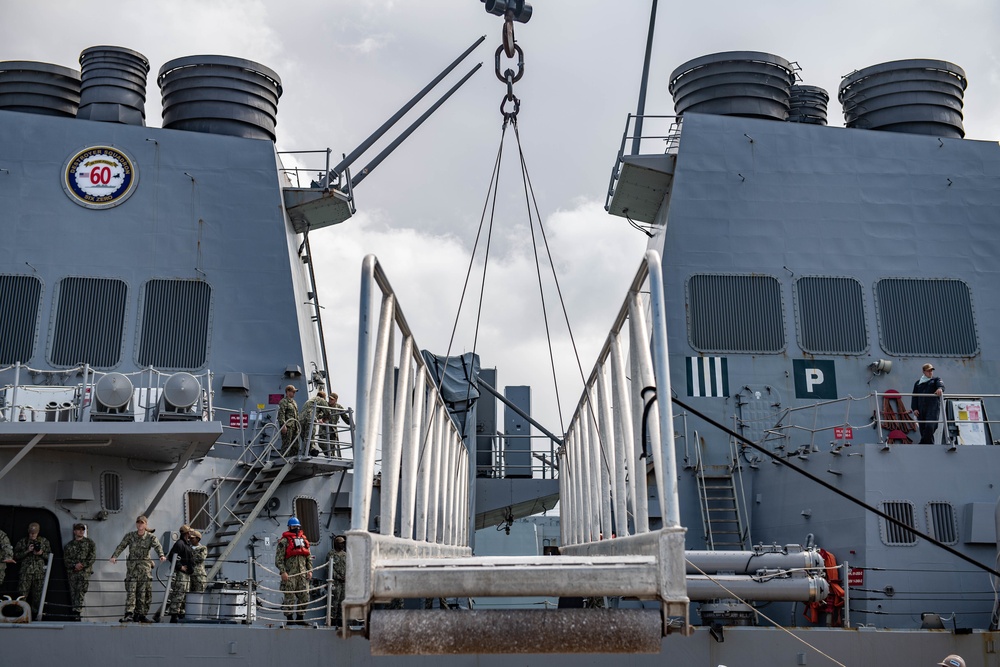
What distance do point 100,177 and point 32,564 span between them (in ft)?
23.7

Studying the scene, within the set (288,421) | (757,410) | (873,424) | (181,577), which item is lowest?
(181,577)

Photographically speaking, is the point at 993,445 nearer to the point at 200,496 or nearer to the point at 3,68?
the point at 200,496

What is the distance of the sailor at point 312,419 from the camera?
14.1 metres

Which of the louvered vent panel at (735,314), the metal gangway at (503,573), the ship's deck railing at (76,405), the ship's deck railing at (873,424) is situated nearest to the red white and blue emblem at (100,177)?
the ship's deck railing at (76,405)

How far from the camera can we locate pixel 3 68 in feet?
58.4

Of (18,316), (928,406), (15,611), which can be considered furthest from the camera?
(18,316)

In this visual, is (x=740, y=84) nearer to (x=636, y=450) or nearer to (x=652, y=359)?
(x=652, y=359)

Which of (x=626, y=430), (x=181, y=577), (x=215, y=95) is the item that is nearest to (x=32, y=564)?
(x=181, y=577)

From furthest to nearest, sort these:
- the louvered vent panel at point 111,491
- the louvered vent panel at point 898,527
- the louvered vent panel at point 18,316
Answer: the louvered vent panel at point 18,316 < the louvered vent panel at point 111,491 < the louvered vent panel at point 898,527

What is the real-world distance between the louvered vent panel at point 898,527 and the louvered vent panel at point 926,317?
4286 mm

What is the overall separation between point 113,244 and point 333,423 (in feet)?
15.9

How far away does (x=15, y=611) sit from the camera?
10844mm

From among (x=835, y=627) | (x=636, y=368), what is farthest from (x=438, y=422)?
(x=835, y=627)

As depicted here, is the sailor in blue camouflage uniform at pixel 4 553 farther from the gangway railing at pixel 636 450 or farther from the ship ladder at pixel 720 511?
the ship ladder at pixel 720 511
